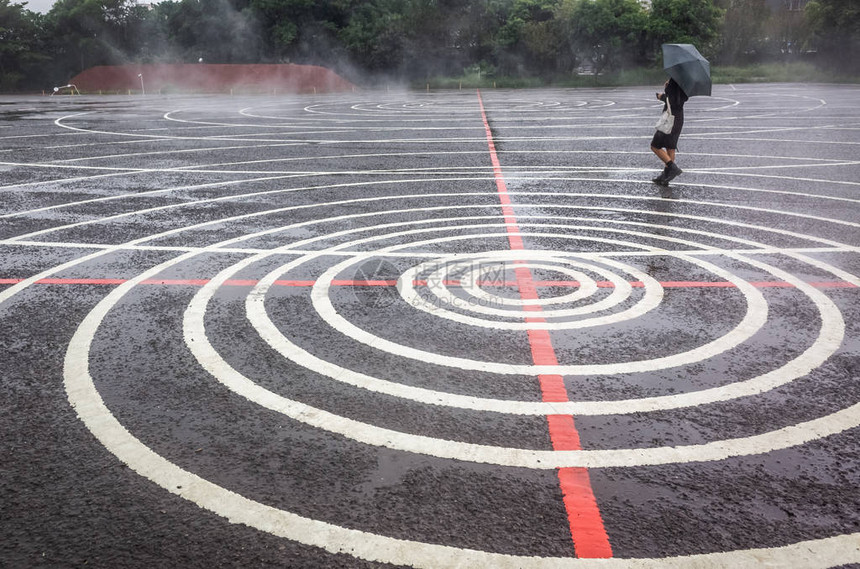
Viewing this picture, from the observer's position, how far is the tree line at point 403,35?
5350 cm

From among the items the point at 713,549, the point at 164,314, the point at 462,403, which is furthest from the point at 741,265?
the point at 164,314

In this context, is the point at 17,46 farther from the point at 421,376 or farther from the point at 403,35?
the point at 421,376

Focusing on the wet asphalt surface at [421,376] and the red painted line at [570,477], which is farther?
the wet asphalt surface at [421,376]

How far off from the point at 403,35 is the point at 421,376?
55.8 m

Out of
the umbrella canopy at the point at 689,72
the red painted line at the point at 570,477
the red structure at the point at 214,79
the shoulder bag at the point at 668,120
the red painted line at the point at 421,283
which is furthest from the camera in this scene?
the red structure at the point at 214,79

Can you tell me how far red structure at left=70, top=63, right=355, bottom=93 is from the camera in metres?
48.3

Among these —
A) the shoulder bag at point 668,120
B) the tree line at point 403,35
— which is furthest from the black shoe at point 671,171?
the tree line at point 403,35

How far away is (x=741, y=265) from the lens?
261 inches

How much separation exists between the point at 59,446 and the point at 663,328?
3960 millimetres

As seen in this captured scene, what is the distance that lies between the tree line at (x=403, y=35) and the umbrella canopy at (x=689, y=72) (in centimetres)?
4578

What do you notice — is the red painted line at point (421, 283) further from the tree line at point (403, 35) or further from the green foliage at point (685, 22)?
the green foliage at point (685, 22)

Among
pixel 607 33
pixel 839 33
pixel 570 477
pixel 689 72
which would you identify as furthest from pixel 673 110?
pixel 839 33

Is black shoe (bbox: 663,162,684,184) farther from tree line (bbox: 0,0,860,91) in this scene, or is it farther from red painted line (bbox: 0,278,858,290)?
tree line (bbox: 0,0,860,91)

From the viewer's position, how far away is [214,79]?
1964 inches
